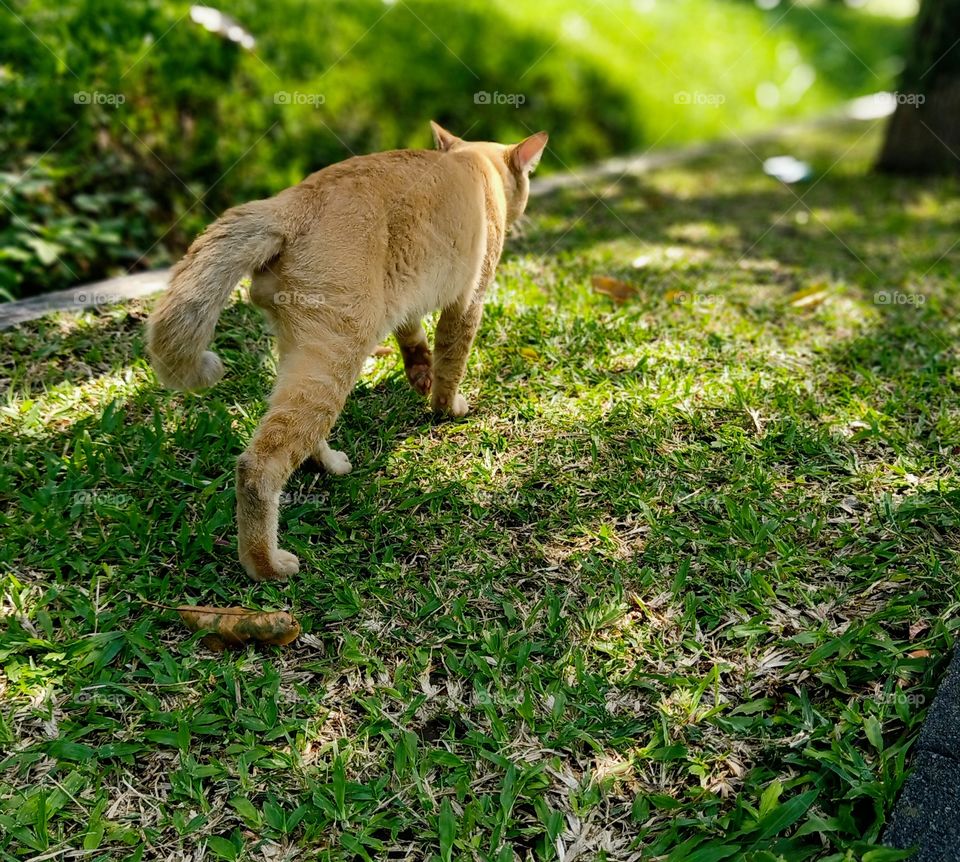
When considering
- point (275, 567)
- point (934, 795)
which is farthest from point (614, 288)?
point (934, 795)

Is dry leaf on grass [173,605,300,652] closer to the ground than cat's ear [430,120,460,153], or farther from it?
closer to the ground

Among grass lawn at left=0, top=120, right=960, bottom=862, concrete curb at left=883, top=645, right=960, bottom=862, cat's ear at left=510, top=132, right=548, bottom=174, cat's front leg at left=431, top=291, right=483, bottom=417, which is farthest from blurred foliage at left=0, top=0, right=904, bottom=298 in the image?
concrete curb at left=883, top=645, right=960, bottom=862

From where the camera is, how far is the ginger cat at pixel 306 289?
2691mm

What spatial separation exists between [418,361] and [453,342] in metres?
0.25

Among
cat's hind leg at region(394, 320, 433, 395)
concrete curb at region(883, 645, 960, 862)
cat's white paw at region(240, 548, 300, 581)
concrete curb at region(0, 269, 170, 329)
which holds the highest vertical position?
concrete curb at region(883, 645, 960, 862)

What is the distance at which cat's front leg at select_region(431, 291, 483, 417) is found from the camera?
3.44 m

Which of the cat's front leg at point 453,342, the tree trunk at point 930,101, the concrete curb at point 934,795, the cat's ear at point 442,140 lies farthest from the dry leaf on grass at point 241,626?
the tree trunk at point 930,101

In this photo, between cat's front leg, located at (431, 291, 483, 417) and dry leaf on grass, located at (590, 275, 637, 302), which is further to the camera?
dry leaf on grass, located at (590, 275, 637, 302)

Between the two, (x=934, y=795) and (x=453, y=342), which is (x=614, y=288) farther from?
(x=934, y=795)

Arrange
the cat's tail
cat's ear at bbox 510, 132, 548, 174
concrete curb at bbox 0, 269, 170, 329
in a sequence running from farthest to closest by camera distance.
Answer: concrete curb at bbox 0, 269, 170, 329 < cat's ear at bbox 510, 132, 548, 174 < the cat's tail

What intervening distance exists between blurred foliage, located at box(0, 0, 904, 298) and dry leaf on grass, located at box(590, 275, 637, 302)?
7.58 ft

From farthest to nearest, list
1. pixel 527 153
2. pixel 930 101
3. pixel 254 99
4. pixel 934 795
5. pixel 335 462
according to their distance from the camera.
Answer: pixel 930 101, pixel 254 99, pixel 527 153, pixel 335 462, pixel 934 795

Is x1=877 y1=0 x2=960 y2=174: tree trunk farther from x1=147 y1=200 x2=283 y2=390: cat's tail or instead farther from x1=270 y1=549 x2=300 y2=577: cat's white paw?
x1=270 y1=549 x2=300 y2=577: cat's white paw

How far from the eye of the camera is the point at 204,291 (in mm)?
2646
